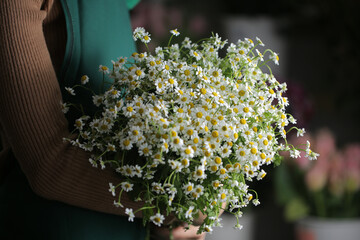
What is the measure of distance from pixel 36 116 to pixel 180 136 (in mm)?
200

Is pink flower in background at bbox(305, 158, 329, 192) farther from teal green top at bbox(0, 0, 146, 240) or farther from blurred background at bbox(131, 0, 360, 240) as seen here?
teal green top at bbox(0, 0, 146, 240)

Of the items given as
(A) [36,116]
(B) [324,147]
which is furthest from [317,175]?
(A) [36,116]

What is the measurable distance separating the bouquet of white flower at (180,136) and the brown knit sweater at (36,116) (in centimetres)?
3

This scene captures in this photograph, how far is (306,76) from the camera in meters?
2.11

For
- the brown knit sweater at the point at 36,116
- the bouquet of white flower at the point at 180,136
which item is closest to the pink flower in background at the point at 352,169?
the bouquet of white flower at the point at 180,136

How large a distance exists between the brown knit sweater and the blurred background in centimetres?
84

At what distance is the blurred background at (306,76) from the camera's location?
5.39 feet

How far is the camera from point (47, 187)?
2.02 ft

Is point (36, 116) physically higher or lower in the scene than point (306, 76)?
lower

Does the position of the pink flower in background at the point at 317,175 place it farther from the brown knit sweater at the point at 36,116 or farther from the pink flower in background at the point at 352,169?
the brown knit sweater at the point at 36,116

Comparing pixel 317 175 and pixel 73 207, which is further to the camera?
pixel 317 175

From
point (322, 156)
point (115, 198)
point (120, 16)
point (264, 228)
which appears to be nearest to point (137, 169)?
point (115, 198)

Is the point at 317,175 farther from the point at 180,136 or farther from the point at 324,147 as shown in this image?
the point at 180,136

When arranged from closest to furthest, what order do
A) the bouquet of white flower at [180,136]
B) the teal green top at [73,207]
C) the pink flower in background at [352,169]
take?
the bouquet of white flower at [180,136] → the teal green top at [73,207] → the pink flower in background at [352,169]
